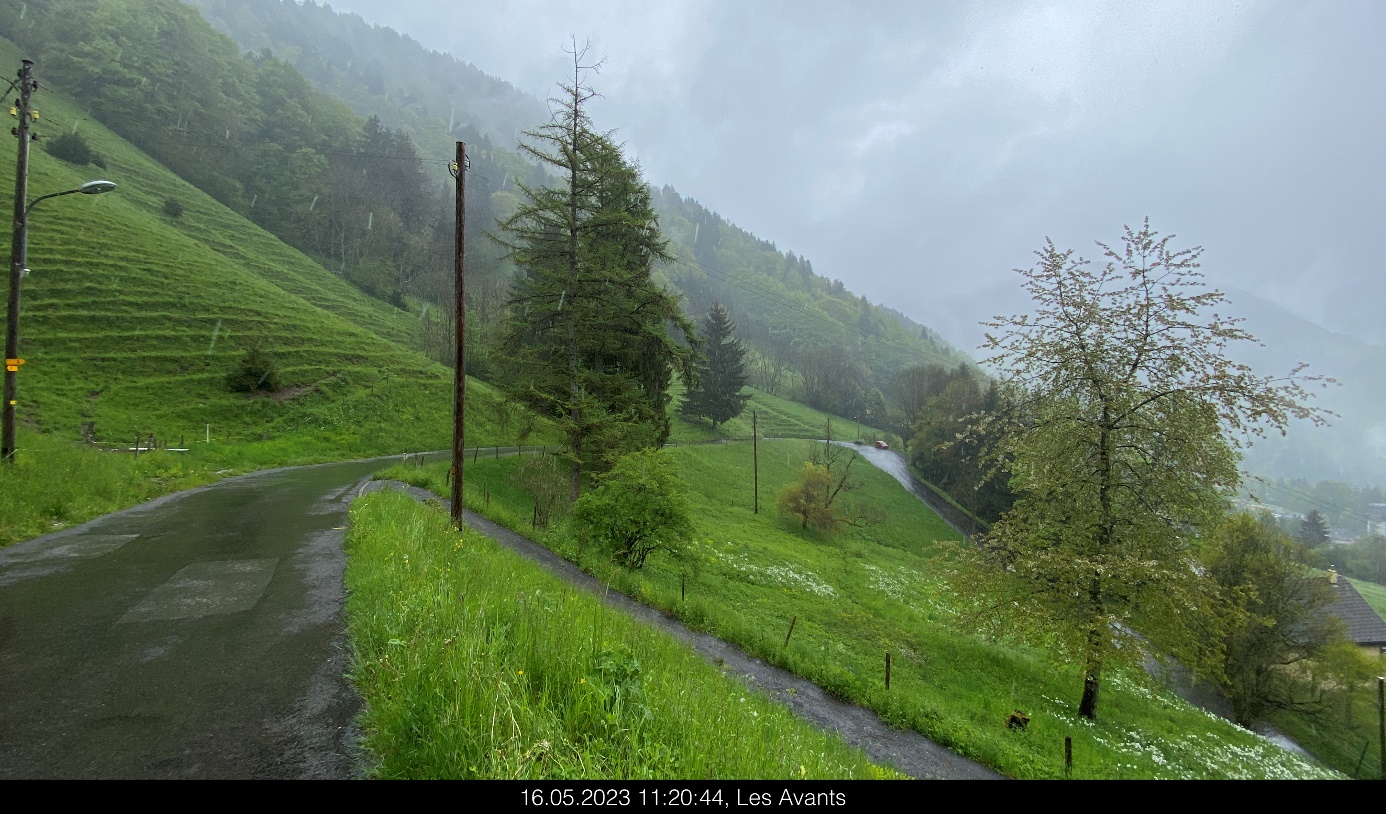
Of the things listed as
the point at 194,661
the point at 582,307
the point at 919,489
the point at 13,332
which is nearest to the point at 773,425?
the point at 919,489

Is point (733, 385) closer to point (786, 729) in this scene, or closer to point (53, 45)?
point (786, 729)

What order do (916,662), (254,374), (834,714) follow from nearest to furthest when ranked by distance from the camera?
1. (834,714)
2. (916,662)
3. (254,374)

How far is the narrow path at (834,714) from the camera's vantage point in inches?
315

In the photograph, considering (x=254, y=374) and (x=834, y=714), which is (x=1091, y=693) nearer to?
(x=834, y=714)

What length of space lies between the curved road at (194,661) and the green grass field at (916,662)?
2.59 feet

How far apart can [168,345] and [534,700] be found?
42400mm

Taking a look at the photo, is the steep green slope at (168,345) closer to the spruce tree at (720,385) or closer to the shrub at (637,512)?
the shrub at (637,512)

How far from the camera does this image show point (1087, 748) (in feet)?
34.8

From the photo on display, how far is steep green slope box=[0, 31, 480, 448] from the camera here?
26953mm

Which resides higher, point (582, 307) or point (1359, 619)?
point (582, 307)

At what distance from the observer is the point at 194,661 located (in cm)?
508

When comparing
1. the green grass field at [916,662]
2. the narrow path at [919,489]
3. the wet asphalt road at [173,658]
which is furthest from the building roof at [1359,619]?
the wet asphalt road at [173,658]

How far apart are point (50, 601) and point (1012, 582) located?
17.3m

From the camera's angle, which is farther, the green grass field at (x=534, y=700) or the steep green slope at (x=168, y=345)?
the steep green slope at (x=168, y=345)
